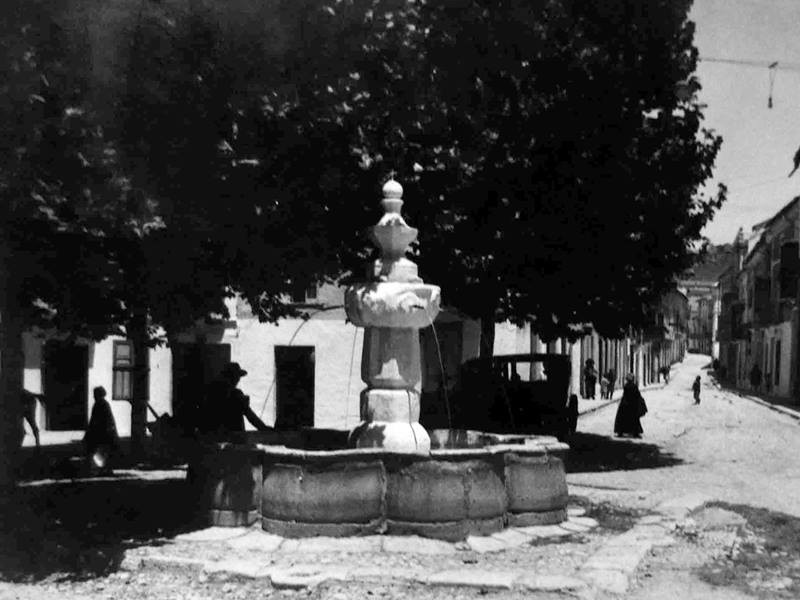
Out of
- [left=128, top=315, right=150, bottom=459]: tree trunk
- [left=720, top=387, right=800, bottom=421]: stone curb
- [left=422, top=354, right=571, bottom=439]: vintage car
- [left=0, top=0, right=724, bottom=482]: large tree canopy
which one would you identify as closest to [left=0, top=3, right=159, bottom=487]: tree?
[left=0, top=0, right=724, bottom=482]: large tree canopy

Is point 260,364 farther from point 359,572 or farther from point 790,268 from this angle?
point 790,268

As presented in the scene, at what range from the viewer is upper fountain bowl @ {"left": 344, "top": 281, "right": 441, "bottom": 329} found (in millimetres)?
9156

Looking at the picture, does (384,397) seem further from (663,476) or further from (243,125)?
(663,476)

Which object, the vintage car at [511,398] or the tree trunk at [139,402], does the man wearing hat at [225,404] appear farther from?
the vintage car at [511,398]

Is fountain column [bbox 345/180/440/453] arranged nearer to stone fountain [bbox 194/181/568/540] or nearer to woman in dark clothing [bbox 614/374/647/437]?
stone fountain [bbox 194/181/568/540]

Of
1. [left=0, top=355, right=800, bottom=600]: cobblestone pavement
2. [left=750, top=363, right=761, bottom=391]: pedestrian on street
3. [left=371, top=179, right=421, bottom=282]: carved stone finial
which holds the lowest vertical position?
[left=750, top=363, right=761, bottom=391]: pedestrian on street

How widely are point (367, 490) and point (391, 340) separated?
1.39m

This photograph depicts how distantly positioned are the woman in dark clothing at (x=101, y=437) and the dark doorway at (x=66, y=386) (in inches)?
500

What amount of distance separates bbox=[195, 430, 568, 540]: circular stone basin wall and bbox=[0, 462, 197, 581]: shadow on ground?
0.70 m

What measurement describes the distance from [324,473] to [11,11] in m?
4.38

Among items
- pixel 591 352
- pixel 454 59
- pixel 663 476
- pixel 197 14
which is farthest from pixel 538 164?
pixel 591 352

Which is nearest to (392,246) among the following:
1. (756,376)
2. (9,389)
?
(9,389)

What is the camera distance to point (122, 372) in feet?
88.9

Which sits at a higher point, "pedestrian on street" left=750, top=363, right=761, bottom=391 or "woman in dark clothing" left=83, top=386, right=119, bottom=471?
"woman in dark clothing" left=83, top=386, right=119, bottom=471
